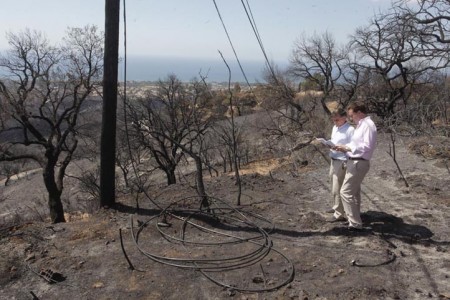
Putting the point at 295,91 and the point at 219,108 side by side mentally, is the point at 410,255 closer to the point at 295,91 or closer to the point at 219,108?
the point at 219,108

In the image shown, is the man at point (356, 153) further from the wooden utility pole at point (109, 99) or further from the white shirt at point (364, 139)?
the wooden utility pole at point (109, 99)

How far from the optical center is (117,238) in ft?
21.0

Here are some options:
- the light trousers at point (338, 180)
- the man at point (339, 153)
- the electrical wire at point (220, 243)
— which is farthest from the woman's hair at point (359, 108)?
the electrical wire at point (220, 243)

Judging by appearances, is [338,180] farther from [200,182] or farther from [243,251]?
[200,182]

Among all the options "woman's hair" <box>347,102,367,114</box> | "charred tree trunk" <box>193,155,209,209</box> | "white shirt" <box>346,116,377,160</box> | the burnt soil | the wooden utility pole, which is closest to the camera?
the burnt soil

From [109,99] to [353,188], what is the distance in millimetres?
4544

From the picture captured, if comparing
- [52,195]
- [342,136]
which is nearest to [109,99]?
[342,136]

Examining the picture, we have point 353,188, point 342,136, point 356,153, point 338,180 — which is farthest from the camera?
point 338,180

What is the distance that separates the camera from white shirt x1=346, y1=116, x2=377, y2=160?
17.5ft

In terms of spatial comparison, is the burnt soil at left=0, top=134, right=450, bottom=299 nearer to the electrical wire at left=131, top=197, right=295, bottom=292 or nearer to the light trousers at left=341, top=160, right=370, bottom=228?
the electrical wire at left=131, top=197, right=295, bottom=292

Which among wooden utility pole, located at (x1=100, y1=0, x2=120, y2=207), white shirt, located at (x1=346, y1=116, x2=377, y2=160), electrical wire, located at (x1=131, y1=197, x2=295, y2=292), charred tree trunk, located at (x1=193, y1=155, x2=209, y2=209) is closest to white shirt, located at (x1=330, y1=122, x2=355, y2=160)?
white shirt, located at (x1=346, y1=116, x2=377, y2=160)

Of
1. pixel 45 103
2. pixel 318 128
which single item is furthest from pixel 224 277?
pixel 318 128

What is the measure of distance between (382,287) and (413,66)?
74.2 ft

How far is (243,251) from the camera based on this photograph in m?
5.71
